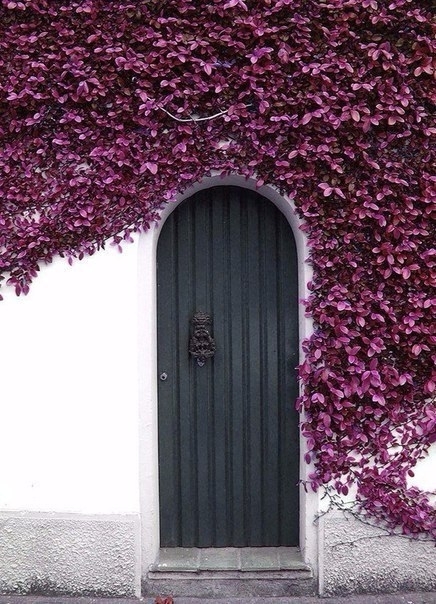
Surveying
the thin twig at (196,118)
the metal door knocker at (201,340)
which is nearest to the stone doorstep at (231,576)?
the metal door knocker at (201,340)

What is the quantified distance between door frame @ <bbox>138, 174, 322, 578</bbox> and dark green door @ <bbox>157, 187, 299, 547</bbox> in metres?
0.17

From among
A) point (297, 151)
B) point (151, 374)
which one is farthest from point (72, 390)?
point (297, 151)

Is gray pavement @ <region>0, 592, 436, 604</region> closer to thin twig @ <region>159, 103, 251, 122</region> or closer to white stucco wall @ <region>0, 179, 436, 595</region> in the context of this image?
white stucco wall @ <region>0, 179, 436, 595</region>

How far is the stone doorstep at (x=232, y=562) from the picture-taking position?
3.73 meters

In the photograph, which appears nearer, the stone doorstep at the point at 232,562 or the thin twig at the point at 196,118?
the thin twig at the point at 196,118

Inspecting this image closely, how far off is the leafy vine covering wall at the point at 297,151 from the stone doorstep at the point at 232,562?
0.64 meters

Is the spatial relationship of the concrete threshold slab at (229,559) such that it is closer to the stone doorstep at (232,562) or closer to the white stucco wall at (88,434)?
the stone doorstep at (232,562)

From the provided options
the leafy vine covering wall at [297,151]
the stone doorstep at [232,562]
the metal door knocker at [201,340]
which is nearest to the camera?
the leafy vine covering wall at [297,151]

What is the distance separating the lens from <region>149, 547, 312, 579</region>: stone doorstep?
373 cm

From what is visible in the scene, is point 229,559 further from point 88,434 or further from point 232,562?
point 88,434

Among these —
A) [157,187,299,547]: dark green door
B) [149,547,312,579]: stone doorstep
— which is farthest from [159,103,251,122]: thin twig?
[149,547,312,579]: stone doorstep

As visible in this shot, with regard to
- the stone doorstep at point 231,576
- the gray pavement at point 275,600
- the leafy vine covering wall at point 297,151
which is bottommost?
the gray pavement at point 275,600

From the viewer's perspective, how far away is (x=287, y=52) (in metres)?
3.45

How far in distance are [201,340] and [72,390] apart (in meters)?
0.93
